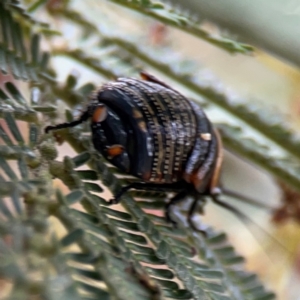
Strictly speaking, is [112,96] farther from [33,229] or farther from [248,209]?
[248,209]

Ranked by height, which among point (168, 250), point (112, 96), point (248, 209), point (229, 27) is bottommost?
point (248, 209)

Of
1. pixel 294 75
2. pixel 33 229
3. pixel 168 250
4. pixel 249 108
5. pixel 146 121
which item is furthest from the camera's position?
pixel 294 75

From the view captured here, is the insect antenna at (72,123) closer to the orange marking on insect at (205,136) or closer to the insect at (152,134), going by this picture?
the insect at (152,134)

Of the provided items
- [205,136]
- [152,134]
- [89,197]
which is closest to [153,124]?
[152,134]

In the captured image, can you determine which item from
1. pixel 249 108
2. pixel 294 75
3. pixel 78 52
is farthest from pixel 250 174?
pixel 78 52

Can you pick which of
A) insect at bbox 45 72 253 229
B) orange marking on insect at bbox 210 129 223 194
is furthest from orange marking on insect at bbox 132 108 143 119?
orange marking on insect at bbox 210 129 223 194

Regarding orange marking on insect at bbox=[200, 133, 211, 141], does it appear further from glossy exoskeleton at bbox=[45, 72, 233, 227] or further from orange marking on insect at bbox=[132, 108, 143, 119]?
orange marking on insect at bbox=[132, 108, 143, 119]

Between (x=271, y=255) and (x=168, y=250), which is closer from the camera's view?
(x=168, y=250)
